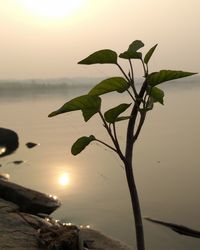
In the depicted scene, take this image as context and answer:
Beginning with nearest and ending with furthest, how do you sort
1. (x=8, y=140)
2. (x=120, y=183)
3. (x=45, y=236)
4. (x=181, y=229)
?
(x=45, y=236)
(x=181, y=229)
(x=120, y=183)
(x=8, y=140)

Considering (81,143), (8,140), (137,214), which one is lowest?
(8,140)

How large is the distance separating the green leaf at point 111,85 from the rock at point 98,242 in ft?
12.9

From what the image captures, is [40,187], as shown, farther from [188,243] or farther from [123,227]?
[188,243]

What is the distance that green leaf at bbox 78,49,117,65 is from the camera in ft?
6.53

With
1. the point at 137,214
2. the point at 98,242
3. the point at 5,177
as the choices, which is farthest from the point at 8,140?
the point at 137,214

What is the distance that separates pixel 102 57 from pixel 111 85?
0.50ft

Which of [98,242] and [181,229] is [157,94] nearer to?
[98,242]

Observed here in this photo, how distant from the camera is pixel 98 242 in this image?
6.09m

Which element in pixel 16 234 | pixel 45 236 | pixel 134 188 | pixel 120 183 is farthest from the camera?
pixel 120 183

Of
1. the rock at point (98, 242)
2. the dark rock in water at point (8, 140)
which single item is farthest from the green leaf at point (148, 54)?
the dark rock in water at point (8, 140)

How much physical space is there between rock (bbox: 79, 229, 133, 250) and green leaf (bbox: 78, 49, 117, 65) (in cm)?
408

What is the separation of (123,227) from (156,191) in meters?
3.45

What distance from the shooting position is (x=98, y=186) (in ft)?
48.5

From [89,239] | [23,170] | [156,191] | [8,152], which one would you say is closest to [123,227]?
[156,191]
